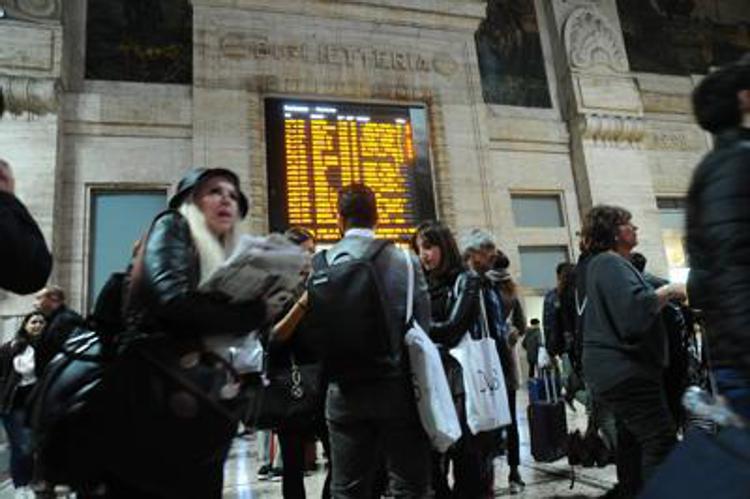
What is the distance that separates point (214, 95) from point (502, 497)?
25.3 ft

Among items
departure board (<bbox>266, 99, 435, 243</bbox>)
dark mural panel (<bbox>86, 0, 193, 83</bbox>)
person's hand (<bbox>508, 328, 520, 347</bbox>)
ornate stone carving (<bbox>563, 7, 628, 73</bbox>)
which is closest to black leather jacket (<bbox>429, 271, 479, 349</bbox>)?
person's hand (<bbox>508, 328, 520, 347</bbox>)

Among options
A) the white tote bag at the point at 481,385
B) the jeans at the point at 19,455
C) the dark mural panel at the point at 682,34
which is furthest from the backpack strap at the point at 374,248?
the dark mural panel at the point at 682,34

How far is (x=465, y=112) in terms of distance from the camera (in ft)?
34.6

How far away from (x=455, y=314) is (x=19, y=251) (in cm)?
199

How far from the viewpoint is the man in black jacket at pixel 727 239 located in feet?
4.30

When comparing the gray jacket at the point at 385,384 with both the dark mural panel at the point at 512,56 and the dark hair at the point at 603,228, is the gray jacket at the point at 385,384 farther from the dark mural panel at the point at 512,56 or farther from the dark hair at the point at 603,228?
the dark mural panel at the point at 512,56

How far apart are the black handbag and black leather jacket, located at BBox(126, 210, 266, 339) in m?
1.32

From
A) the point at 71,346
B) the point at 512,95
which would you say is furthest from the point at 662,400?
the point at 512,95

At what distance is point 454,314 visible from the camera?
2.88 metres

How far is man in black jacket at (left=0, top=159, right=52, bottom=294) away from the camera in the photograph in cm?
139

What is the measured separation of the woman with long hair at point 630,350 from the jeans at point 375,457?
1.03m

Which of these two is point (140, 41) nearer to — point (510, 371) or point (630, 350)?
point (510, 371)

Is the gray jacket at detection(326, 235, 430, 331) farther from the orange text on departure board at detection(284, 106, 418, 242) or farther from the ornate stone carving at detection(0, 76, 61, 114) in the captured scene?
the ornate stone carving at detection(0, 76, 61, 114)

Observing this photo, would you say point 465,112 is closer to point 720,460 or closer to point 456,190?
point 456,190
